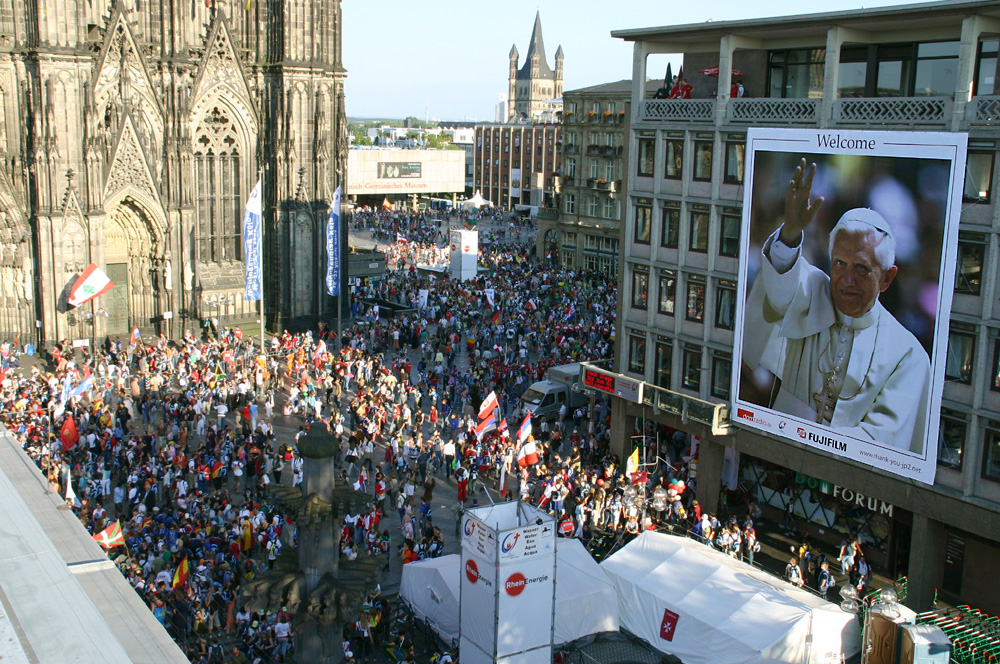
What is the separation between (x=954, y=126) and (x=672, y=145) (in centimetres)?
905

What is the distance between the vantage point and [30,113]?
1677 inches

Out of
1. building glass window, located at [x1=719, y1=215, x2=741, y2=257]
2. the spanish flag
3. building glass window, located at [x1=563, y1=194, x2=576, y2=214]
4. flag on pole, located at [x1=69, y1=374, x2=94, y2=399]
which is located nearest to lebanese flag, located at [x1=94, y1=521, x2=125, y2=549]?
the spanish flag

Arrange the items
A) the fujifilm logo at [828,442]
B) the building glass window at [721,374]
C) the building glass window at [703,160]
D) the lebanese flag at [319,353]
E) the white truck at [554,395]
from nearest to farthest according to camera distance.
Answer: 1. the fujifilm logo at [828,442]
2. the building glass window at [703,160]
3. the building glass window at [721,374]
4. the white truck at [554,395]
5. the lebanese flag at [319,353]

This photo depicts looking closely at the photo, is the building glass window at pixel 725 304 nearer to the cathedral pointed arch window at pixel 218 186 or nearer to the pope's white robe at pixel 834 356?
the pope's white robe at pixel 834 356

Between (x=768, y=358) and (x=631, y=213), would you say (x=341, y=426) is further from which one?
(x=768, y=358)

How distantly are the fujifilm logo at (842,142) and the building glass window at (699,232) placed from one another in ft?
14.8

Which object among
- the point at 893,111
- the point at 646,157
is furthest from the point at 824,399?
the point at 646,157

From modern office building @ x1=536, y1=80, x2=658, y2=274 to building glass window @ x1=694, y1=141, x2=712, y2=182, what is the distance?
39.2 metres

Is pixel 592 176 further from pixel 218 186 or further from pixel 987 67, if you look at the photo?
pixel 987 67

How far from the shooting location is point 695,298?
30.4 m

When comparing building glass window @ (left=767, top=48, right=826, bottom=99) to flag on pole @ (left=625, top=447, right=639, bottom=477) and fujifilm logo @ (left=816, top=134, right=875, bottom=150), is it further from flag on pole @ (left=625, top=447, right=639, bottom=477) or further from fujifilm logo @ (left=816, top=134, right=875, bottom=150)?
flag on pole @ (left=625, top=447, right=639, bottom=477)

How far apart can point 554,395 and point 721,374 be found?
9.57 m

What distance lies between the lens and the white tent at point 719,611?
20.2 metres

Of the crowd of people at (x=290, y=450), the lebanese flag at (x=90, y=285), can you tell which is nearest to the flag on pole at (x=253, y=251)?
the crowd of people at (x=290, y=450)
